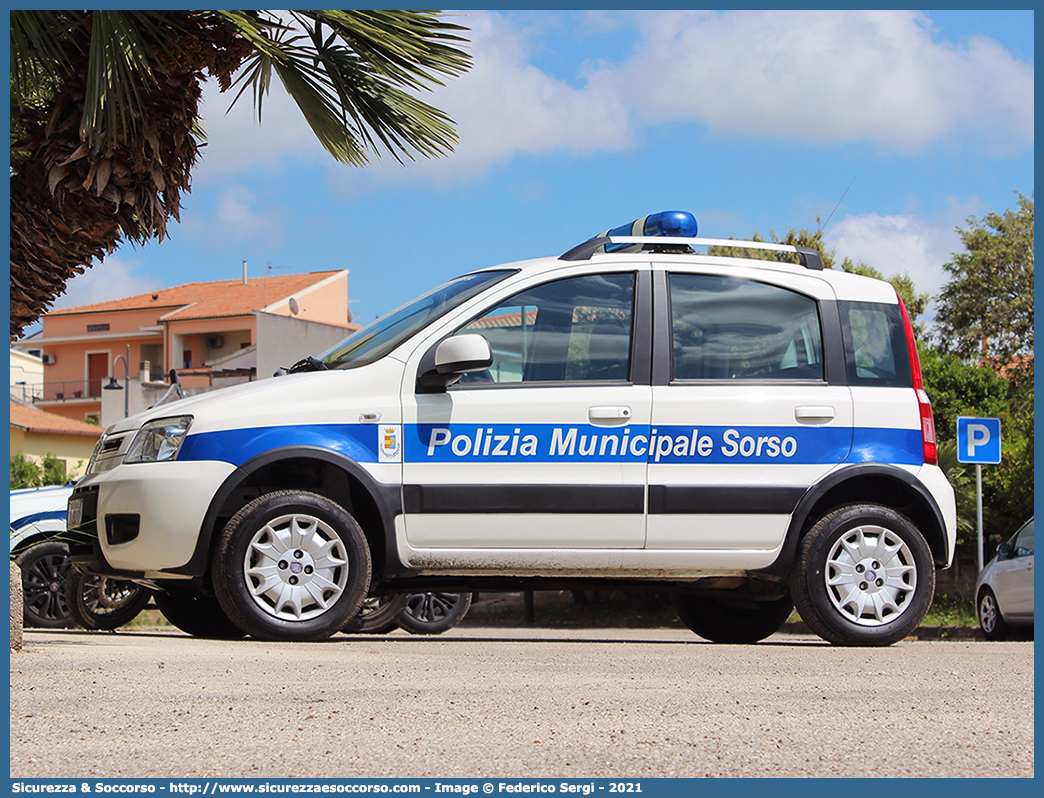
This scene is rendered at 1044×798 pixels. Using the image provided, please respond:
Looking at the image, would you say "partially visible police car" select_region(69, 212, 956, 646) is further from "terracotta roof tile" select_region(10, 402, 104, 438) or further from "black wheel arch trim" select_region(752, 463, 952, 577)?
"terracotta roof tile" select_region(10, 402, 104, 438)

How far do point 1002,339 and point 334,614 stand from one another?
28.1 m

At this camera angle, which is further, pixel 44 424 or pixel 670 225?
pixel 44 424

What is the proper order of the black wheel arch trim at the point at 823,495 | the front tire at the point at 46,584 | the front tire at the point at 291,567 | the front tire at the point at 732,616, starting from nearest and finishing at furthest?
1. the front tire at the point at 291,567
2. the black wheel arch trim at the point at 823,495
3. the front tire at the point at 732,616
4. the front tire at the point at 46,584

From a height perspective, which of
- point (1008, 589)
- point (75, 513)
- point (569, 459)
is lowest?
point (1008, 589)

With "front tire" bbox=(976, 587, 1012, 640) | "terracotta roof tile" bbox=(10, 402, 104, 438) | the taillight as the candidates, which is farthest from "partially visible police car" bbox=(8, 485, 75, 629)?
"terracotta roof tile" bbox=(10, 402, 104, 438)

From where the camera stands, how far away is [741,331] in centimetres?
607

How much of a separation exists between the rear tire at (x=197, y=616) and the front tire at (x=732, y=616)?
2745mm

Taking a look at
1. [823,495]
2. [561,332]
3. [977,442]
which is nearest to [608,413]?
[561,332]

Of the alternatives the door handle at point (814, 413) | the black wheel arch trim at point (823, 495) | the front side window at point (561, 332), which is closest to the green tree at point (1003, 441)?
the black wheel arch trim at point (823, 495)

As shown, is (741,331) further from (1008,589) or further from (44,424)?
(44,424)

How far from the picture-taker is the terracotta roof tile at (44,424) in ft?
137

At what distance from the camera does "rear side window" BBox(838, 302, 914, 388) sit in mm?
6129

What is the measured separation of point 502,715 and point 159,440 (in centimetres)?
291

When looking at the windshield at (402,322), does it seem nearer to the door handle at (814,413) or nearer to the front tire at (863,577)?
the door handle at (814,413)
